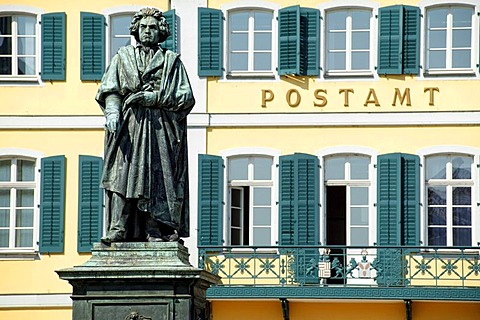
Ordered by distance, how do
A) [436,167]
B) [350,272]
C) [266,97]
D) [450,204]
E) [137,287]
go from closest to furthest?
[137,287] < [350,272] < [450,204] < [436,167] < [266,97]

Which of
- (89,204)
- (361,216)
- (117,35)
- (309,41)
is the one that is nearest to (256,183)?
(361,216)

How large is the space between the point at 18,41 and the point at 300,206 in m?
6.52

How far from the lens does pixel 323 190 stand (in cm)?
3628

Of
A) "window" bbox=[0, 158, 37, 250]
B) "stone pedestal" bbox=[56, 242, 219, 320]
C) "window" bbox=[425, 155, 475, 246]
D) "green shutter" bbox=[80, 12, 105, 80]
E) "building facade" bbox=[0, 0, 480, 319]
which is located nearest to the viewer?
"stone pedestal" bbox=[56, 242, 219, 320]

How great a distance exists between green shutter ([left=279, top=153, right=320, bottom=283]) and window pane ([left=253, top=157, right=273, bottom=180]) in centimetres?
30

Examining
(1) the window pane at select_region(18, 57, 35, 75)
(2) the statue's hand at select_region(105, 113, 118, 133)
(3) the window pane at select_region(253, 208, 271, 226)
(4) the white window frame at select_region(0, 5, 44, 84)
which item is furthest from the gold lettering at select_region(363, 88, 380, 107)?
(2) the statue's hand at select_region(105, 113, 118, 133)

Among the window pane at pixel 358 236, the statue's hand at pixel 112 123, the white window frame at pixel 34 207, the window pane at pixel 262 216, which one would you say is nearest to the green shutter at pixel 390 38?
the window pane at pixel 358 236

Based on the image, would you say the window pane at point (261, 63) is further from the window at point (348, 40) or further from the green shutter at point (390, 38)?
the green shutter at point (390, 38)

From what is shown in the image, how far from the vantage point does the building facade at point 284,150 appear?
1414 inches

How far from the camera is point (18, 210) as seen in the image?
36.8 metres

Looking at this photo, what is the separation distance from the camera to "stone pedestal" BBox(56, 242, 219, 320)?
45.9ft

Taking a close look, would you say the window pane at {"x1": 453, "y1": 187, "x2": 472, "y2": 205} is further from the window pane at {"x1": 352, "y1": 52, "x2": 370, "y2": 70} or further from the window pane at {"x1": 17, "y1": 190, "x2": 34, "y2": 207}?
the window pane at {"x1": 17, "y1": 190, "x2": 34, "y2": 207}

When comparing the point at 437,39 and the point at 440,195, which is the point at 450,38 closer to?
the point at 437,39

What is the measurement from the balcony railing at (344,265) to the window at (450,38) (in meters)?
3.69
